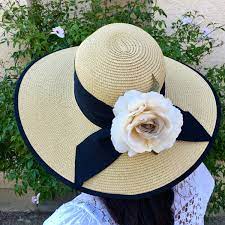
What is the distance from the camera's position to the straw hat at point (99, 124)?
1.24 metres

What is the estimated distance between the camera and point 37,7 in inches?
101

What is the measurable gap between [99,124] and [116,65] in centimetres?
18

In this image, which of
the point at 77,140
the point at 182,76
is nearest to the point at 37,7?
the point at 182,76

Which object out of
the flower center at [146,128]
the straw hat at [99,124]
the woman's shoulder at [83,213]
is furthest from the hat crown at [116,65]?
the woman's shoulder at [83,213]

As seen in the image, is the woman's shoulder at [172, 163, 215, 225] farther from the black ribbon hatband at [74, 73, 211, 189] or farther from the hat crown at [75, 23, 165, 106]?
the hat crown at [75, 23, 165, 106]

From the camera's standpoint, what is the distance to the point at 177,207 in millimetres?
1446

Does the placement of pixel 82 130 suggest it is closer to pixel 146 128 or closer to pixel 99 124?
pixel 99 124

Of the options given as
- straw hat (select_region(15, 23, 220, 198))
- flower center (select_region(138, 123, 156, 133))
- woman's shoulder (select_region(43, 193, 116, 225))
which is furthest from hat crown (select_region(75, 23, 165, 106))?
woman's shoulder (select_region(43, 193, 116, 225))

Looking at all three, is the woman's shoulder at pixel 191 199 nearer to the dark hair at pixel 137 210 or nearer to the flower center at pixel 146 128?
the dark hair at pixel 137 210

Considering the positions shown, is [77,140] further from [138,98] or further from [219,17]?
[219,17]

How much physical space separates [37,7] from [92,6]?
0.92 feet

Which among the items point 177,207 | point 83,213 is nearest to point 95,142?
point 83,213

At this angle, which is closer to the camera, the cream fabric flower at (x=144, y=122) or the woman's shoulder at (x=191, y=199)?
the cream fabric flower at (x=144, y=122)

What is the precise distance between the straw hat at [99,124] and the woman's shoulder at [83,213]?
0.16 feet
